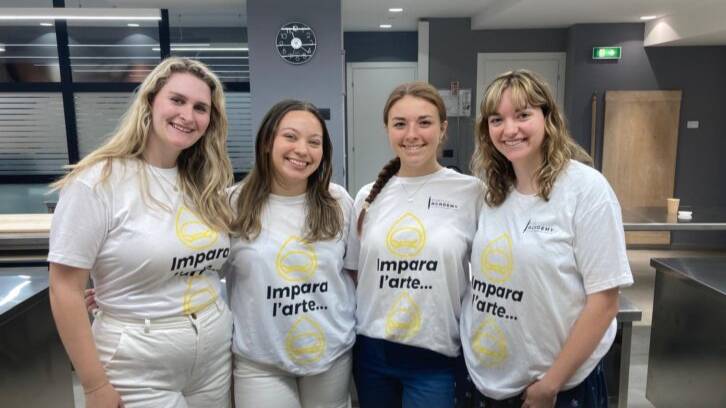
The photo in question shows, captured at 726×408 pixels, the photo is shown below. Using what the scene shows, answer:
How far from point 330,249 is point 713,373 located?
1706 mm

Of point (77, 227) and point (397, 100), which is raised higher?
point (397, 100)

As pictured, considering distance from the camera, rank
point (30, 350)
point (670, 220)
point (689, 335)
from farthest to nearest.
A: point (670, 220) < point (689, 335) < point (30, 350)

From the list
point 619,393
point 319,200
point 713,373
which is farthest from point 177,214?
point 713,373

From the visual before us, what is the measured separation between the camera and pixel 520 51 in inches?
248

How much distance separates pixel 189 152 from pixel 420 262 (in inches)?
28.6

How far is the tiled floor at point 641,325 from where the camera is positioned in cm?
271

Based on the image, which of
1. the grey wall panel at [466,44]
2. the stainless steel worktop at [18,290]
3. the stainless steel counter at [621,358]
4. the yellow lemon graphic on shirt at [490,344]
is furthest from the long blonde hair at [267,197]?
the grey wall panel at [466,44]

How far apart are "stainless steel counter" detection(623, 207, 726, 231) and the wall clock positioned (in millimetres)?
3057

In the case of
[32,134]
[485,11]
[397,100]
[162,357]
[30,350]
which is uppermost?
[485,11]

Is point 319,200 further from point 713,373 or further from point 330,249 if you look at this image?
point 713,373

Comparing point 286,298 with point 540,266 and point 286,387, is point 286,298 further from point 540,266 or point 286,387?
point 540,266

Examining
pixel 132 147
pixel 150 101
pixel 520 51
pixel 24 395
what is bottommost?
pixel 24 395

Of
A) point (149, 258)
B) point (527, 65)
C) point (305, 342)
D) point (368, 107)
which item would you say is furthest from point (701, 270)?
point (368, 107)

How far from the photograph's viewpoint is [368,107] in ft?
23.6
